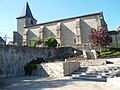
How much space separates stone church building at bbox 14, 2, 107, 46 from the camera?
48625 millimetres

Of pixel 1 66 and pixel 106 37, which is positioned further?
pixel 106 37

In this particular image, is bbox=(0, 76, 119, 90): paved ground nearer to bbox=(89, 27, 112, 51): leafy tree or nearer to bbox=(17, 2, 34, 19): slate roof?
bbox=(89, 27, 112, 51): leafy tree

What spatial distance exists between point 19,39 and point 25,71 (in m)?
37.4

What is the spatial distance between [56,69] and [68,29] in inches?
1321

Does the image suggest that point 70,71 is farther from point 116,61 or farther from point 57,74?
point 116,61

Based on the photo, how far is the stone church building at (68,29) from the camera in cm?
4862

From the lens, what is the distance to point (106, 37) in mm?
34812

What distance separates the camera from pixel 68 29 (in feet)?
172

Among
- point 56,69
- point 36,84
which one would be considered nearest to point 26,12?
→ point 56,69

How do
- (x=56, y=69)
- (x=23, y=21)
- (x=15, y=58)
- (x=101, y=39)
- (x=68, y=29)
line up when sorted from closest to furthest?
(x=56, y=69), (x=15, y=58), (x=101, y=39), (x=68, y=29), (x=23, y=21)

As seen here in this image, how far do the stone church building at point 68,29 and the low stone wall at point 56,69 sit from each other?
934 inches

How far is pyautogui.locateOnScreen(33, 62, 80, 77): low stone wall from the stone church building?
77.8 ft

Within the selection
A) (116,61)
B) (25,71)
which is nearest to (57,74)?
(25,71)

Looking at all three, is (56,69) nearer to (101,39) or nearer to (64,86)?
(64,86)
